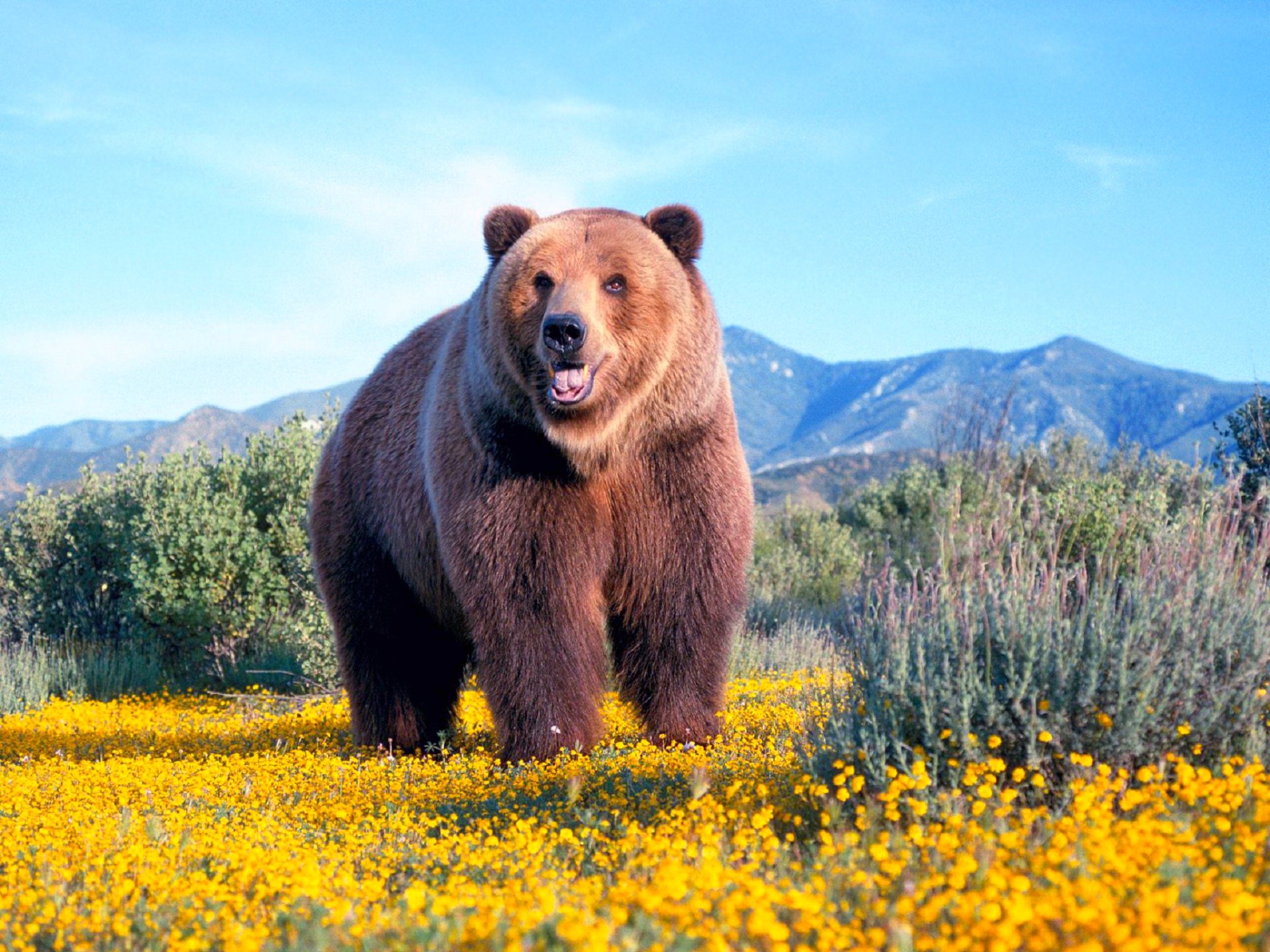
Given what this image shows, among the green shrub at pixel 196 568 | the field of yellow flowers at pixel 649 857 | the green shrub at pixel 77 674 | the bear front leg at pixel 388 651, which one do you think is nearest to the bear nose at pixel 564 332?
the field of yellow flowers at pixel 649 857

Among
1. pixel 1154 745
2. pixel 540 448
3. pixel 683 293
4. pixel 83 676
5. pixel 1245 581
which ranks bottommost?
pixel 83 676

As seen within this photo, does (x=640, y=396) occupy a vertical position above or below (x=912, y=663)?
above

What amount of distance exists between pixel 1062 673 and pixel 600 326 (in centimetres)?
259

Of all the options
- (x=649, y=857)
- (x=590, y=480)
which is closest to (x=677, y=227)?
(x=590, y=480)

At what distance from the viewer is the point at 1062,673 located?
467 cm

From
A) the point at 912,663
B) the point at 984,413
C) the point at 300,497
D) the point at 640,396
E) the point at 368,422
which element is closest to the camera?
the point at 912,663

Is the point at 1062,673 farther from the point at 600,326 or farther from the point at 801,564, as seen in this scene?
the point at 801,564

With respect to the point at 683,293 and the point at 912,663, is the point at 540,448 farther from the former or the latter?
the point at 912,663

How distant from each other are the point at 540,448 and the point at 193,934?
2.93m

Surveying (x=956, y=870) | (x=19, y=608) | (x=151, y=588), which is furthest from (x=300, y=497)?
(x=956, y=870)

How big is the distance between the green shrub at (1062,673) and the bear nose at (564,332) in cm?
177

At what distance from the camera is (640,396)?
5969 mm

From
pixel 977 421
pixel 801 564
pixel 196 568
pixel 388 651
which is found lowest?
pixel 801 564

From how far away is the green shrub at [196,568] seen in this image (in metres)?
14.6
